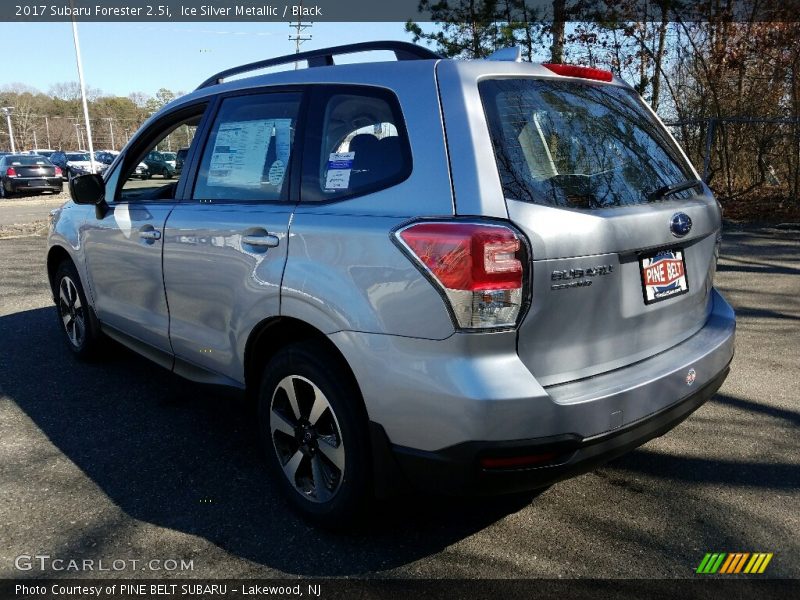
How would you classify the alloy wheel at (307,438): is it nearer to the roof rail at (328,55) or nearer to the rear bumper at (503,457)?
the rear bumper at (503,457)

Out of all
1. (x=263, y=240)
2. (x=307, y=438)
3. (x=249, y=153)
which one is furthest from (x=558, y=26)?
(x=307, y=438)

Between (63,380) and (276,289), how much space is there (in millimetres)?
2695

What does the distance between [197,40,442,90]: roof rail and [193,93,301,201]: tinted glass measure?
215mm

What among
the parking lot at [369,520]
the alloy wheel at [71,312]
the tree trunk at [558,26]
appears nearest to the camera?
the parking lot at [369,520]

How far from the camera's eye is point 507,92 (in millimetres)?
2318

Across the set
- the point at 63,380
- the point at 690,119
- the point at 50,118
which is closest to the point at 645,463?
the point at 63,380

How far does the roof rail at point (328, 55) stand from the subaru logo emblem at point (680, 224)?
3.61 feet

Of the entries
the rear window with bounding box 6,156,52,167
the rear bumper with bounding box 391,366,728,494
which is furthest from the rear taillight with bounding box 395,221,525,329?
the rear window with bounding box 6,156,52,167

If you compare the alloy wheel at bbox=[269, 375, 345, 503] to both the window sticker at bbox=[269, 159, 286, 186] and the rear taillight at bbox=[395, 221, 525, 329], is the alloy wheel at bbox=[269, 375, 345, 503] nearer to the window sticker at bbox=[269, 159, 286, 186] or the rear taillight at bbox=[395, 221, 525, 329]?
the rear taillight at bbox=[395, 221, 525, 329]

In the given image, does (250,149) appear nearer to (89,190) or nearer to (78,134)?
(89,190)

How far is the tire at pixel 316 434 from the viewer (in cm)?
236

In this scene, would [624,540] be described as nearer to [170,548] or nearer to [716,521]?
[716,521]

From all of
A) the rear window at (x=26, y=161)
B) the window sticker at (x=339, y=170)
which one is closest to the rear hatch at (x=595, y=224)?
the window sticker at (x=339, y=170)

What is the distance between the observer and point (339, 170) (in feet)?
8.39
